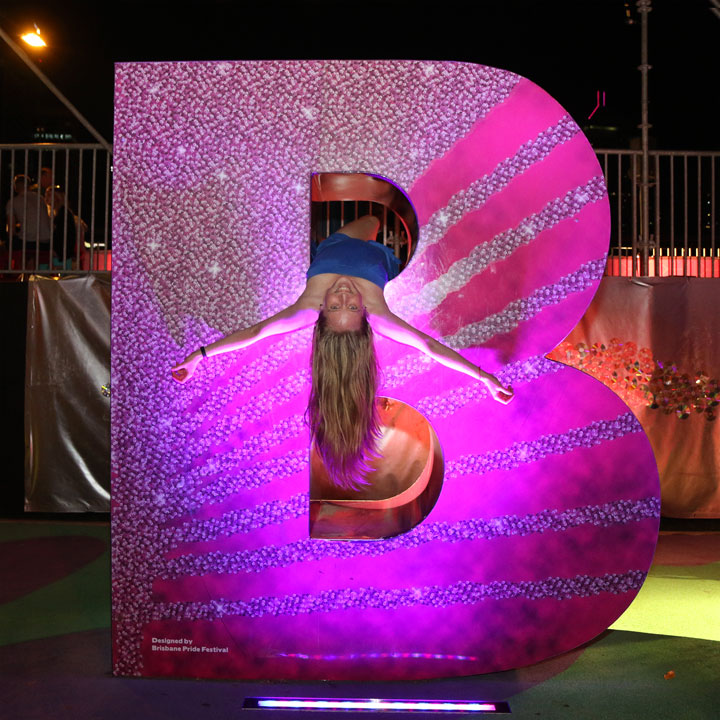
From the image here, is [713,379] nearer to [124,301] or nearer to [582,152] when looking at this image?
[582,152]

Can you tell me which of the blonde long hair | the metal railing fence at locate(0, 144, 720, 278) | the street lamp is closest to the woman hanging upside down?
the blonde long hair

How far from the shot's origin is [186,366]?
11.0 ft

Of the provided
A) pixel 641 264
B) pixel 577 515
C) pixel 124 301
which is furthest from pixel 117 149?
pixel 641 264

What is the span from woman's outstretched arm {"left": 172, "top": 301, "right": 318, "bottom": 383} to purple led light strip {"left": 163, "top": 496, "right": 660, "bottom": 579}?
0.73 meters

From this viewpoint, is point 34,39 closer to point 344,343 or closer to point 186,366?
point 186,366

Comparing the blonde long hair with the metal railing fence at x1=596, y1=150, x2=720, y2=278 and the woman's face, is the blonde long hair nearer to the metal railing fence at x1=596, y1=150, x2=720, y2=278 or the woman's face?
the woman's face

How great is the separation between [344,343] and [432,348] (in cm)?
39

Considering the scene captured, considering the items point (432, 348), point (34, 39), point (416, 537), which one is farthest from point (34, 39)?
point (416, 537)

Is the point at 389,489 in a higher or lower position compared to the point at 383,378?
lower

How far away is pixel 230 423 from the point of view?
3.41m

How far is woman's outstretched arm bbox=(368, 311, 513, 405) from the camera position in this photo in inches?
130

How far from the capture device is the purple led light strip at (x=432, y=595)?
3352 mm

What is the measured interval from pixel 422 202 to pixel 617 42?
5.13 metres

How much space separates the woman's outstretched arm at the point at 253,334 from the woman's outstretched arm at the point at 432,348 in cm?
31
